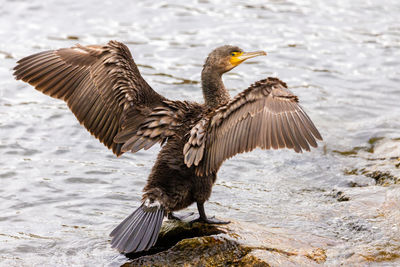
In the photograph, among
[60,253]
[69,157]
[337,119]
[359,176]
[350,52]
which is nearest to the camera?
[60,253]

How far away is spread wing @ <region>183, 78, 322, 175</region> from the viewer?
16.4ft

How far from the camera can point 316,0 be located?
1323 cm

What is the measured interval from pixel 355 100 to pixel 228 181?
3243mm

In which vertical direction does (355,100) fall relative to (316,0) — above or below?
below

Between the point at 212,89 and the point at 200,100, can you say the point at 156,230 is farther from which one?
the point at 200,100

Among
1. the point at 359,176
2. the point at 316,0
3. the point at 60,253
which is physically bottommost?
the point at 60,253

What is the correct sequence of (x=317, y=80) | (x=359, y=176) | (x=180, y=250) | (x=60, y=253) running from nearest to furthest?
(x=180, y=250)
(x=60, y=253)
(x=359, y=176)
(x=317, y=80)

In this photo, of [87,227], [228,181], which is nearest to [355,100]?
[228,181]

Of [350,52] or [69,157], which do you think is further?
[350,52]

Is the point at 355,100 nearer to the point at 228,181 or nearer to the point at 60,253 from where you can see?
the point at 228,181

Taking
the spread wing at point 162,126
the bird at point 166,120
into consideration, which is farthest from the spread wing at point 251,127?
the spread wing at point 162,126

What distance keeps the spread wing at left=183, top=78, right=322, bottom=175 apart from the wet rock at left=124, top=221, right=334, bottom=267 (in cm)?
59

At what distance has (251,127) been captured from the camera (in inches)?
200

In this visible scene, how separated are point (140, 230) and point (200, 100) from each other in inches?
184
